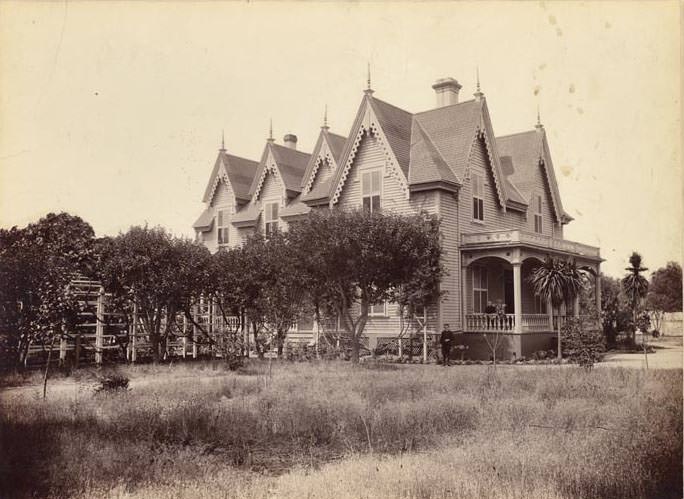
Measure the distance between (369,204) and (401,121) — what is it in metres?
4.68

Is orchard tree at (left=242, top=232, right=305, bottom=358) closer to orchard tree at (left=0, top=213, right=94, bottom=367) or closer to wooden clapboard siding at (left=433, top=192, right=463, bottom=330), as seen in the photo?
wooden clapboard siding at (left=433, top=192, right=463, bottom=330)

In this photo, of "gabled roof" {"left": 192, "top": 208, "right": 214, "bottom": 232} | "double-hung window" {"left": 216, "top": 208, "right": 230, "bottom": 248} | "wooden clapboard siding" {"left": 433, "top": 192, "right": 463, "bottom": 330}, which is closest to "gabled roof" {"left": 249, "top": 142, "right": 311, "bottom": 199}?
"double-hung window" {"left": 216, "top": 208, "right": 230, "bottom": 248}

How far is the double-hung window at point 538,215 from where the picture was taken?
121ft

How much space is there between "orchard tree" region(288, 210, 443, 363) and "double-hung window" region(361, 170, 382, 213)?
4453 millimetres

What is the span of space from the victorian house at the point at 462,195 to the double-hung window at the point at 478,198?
0.05 metres

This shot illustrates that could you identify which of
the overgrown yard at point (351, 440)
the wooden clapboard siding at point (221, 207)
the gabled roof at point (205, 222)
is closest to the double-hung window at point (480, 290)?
the overgrown yard at point (351, 440)

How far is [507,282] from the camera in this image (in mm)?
34438

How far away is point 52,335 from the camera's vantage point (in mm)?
16844

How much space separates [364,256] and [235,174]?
19.3 metres

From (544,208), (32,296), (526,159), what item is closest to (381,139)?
(526,159)

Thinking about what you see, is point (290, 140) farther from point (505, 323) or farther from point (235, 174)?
point (505, 323)

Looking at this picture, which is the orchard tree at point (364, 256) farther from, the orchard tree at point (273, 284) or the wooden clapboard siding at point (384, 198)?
the wooden clapboard siding at point (384, 198)

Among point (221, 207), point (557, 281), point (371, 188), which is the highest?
point (221, 207)

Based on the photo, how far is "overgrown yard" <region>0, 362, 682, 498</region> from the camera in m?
8.82
